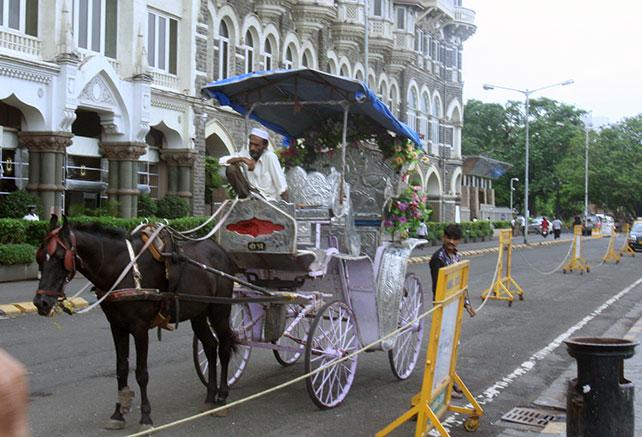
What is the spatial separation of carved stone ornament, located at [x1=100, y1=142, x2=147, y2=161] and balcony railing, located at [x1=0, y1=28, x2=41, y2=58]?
155 inches

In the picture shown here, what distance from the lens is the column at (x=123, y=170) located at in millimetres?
25797

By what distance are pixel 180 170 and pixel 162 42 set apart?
4.40 meters

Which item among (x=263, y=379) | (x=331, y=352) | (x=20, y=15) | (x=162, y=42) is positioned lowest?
(x=263, y=379)

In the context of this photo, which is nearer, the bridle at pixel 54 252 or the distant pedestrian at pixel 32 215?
the bridle at pixel 54 252

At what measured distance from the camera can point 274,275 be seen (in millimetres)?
8742

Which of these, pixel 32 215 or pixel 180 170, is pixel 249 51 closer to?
pixel 180 170

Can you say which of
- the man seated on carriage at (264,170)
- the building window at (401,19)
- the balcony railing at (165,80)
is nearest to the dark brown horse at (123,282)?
the man seated on carriage at (264,170)

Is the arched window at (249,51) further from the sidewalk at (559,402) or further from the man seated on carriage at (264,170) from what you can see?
the man seated on carriage at (264,170)

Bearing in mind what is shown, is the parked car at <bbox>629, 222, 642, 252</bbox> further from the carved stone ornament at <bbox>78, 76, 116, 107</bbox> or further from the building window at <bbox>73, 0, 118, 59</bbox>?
the building window at <bbox>73, 0, 118, 59</bbox>

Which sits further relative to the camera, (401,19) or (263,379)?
(401,19)

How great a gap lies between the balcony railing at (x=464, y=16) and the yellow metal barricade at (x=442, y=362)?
173 ft

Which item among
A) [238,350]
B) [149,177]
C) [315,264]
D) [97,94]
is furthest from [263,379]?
[149,177]

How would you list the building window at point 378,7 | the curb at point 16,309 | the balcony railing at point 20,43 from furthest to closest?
the building window at point 378,7 < the balcony railing at point 20,43 < the curb at point 16,309

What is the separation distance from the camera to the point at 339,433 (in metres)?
7.20
